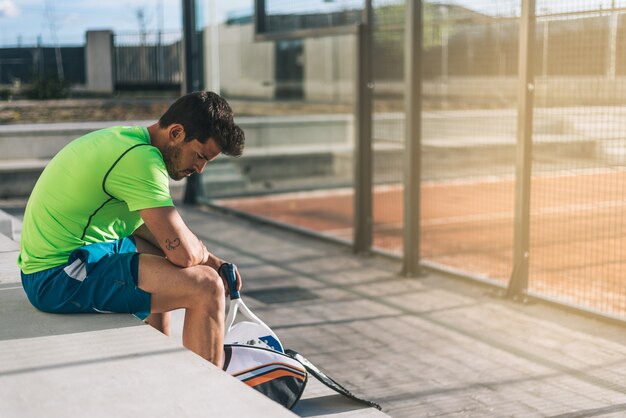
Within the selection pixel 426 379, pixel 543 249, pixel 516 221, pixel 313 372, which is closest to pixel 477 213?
pixel 543 249

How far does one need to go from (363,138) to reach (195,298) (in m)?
5.14

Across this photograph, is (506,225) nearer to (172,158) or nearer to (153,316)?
(153,316)

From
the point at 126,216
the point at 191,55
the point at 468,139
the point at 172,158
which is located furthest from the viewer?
the point at 191,55

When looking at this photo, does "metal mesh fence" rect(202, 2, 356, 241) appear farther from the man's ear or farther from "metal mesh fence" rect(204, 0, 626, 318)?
the man's ear

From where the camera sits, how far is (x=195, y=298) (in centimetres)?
379

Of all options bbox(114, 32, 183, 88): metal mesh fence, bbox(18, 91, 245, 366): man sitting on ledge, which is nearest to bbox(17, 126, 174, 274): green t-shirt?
bbox(18, 91, 245, 366): man sitting on ledge

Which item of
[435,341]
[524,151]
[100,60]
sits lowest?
[435,341]

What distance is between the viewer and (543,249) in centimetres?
882

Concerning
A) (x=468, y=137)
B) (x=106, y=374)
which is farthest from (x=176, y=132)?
(x=468, y=137)

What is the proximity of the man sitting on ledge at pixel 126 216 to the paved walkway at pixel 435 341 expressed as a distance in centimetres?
142

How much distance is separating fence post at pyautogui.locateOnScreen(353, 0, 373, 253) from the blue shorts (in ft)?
16.2

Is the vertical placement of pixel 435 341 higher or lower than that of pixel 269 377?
lower

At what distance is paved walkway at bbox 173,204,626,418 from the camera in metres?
4.86

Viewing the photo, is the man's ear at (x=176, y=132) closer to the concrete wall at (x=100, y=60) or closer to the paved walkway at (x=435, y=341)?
the paved walkway at (x=435, y=341)
